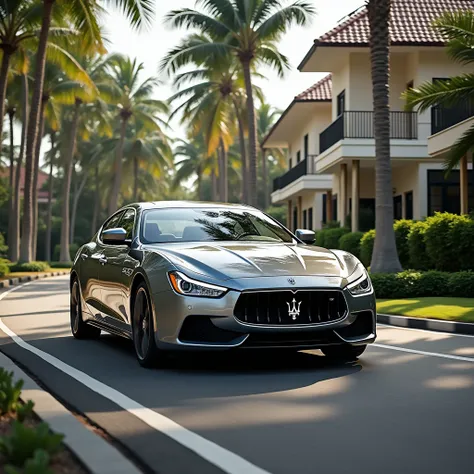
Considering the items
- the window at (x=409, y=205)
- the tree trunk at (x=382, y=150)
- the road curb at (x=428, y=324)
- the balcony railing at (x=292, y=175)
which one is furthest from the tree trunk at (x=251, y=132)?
the road curb at (x=428, y=324)

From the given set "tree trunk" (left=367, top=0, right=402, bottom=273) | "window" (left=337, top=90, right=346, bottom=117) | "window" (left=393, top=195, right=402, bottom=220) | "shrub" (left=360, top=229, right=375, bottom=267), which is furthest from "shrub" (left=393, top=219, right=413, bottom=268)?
"window" (left=337, top=90, right=346, bottom=117)

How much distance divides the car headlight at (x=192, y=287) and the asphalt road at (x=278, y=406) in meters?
0.71

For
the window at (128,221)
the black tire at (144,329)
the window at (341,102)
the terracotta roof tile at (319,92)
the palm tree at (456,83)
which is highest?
the terracotta roof tile at (319,92)

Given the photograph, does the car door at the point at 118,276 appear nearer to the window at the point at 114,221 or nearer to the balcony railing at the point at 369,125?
the window at the point at 114,221

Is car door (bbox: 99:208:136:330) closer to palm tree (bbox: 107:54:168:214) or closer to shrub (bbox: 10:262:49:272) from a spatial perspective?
shrub (bbox: 10:262:49:272)

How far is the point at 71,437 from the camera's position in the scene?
5.30 m

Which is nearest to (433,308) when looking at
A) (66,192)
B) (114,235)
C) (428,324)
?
(428,324)

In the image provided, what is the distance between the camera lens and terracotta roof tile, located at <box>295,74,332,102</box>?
136 ft

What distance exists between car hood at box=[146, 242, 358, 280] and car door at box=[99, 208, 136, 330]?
1.44 feet

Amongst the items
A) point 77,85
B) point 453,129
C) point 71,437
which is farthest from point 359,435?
point 77,85

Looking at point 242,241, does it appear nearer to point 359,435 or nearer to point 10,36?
point 359,435

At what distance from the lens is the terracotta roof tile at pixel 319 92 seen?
136ft

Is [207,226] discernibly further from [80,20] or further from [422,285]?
[80,20]

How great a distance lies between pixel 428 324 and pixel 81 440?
9.05 meters
